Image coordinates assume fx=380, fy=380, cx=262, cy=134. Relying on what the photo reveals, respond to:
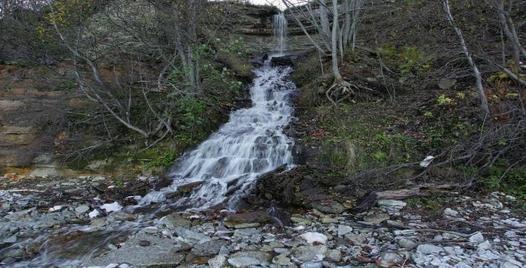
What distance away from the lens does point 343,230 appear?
4.71 meters

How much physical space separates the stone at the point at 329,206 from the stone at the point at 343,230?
58 centimetres

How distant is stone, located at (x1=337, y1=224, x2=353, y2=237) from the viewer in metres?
4.63

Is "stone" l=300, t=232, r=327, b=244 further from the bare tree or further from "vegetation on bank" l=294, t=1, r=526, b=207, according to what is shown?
the bare tree

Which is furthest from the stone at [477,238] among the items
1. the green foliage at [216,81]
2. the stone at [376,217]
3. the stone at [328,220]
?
the green foliage at [216,81]

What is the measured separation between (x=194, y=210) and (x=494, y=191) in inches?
177

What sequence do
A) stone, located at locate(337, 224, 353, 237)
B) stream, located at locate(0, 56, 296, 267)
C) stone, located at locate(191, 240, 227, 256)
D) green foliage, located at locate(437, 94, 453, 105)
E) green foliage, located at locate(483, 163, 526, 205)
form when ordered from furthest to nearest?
green foliage, located at locate(437, 94, 453, 105) → green foliage, located at locate(483, 163, 526, 205) → stone, located at locate(337, 224, 353, 237) → stream, located at locate(0, 56, 296, 267) → stone, located at locate(191, 240, 227, 256)

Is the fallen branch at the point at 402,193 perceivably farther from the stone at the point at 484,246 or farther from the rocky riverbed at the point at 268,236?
the stone at the point at 484,246

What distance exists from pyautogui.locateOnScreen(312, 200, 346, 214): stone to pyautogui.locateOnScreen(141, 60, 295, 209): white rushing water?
132 centimetres

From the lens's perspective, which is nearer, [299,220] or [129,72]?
[299,220]

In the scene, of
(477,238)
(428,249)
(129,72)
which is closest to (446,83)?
(477,238)

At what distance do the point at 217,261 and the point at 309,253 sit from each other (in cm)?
99

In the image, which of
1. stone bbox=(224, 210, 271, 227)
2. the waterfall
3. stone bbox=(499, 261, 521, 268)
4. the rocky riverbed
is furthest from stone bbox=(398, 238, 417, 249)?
the waterfall

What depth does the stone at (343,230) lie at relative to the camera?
463 centimetres

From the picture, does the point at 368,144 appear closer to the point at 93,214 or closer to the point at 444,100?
the point at 444,100
